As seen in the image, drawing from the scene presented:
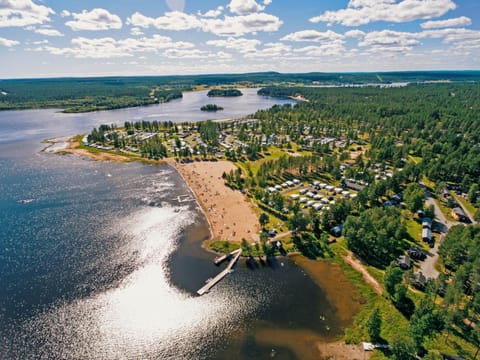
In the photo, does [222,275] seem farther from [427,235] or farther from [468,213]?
[468,213]

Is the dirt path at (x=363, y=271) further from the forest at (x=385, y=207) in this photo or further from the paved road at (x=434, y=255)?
the paved road at (x=434, y=255)

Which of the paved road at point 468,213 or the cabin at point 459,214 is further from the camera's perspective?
the cabin at point 459,214

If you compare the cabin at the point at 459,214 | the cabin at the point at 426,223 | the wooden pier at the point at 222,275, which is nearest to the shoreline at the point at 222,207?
the wooden pier at the point at 222,275

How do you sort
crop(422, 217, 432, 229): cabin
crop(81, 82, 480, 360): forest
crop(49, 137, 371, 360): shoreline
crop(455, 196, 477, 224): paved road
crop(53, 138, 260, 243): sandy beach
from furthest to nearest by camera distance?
crop(455, 196, 477, 224): paved road → crop(53, 138, 260, 243): sandy beach → crop(422, 217, 432, 229): cabin → crop(81, 82, 480, 360): forest → crop(49, 137, 371, 360): shoreline

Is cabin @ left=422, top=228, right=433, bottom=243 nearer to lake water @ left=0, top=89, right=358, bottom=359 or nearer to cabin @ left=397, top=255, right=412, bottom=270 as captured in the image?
cabin @ left=397, top=255, right=412, bottom=270

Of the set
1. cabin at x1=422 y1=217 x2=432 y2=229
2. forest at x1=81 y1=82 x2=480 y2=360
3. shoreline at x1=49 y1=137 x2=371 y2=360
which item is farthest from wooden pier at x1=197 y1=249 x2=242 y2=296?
cabin at x1=422 y1=217 x2=432 y2=229

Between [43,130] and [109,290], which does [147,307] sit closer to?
[109,290]
